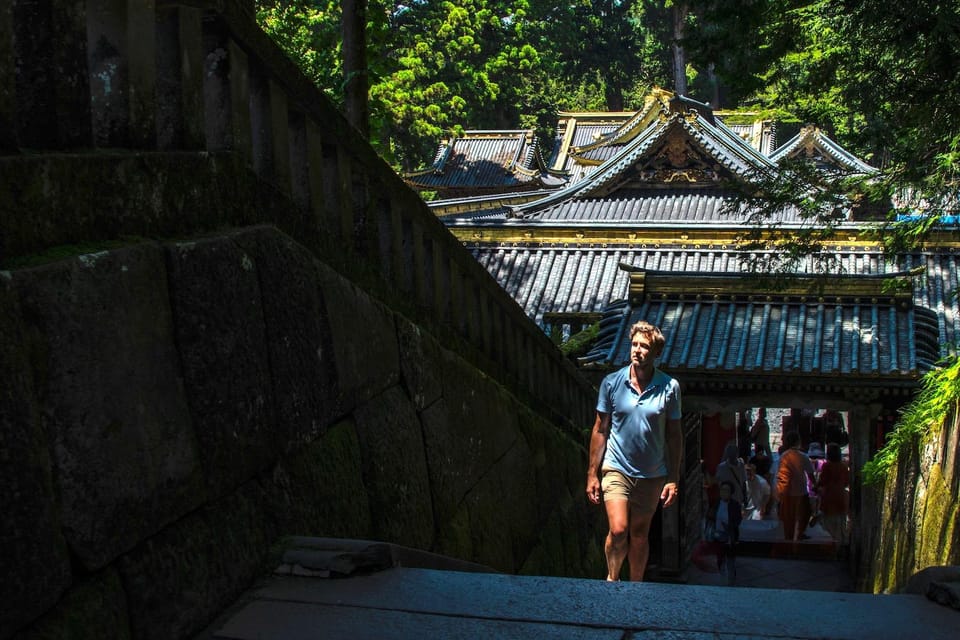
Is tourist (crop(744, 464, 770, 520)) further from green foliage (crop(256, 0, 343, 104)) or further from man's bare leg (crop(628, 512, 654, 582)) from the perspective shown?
man's bare leg (crop(628, 512, 654, 582))

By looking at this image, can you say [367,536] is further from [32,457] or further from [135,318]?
[32,457]

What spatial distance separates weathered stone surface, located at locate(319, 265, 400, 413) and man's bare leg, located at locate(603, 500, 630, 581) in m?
1.78

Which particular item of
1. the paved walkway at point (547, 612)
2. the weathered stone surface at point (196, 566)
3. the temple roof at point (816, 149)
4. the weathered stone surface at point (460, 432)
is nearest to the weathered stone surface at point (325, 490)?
the weathered stone surface at point (196, 566)

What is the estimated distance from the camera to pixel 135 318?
2314 mm

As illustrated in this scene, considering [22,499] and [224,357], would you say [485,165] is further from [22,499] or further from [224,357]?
[22,499]

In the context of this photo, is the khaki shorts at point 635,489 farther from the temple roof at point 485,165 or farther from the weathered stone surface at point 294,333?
the temple roof at point 485,165

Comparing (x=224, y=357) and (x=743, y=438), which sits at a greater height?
(x=224, y=357)

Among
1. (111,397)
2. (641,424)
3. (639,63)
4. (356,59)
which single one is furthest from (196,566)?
(639,63)

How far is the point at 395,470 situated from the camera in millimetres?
3680

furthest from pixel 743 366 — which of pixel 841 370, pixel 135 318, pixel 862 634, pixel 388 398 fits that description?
pixel 135 318

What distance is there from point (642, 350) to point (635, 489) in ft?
2.38

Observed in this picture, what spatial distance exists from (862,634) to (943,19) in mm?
4237

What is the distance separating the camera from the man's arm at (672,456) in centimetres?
516

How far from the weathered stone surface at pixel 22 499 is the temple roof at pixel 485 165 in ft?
118
